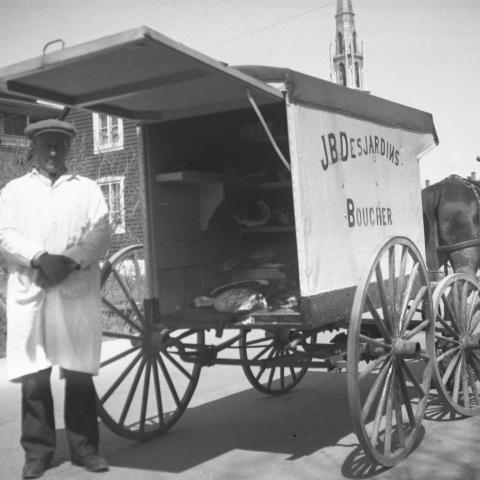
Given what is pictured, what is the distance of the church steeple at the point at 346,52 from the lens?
7662 cm

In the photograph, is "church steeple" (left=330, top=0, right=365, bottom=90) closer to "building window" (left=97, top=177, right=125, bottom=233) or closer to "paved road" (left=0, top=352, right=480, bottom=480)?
"building window" (left=97, top=177, right=125, bottom=233)

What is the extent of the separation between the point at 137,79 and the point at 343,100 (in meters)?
1.45

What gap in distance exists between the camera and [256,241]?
6215 mm

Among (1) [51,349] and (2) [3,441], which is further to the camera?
(2) [3,441]

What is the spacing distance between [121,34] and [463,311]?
3426 mm

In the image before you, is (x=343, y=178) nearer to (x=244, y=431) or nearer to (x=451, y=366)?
(x=451, y=366)

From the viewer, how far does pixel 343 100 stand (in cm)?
496

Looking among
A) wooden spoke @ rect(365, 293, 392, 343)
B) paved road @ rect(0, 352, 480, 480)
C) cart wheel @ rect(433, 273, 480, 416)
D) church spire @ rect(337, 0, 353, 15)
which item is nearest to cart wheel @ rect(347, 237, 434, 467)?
wooden spoke @ rect(365, 293, 392, 343)

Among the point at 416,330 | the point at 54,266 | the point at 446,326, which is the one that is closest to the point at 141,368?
the point at 54,266

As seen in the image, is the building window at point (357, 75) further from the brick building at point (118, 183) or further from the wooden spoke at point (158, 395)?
the wooden spoke at point (158, 395)

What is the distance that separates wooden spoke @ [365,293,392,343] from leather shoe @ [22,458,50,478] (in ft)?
7.23

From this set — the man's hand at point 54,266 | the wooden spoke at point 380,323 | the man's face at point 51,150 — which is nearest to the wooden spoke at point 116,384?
the man's hand at point 54,266

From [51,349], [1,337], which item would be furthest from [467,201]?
[1,337]

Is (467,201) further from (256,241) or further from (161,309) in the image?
(161,309)
